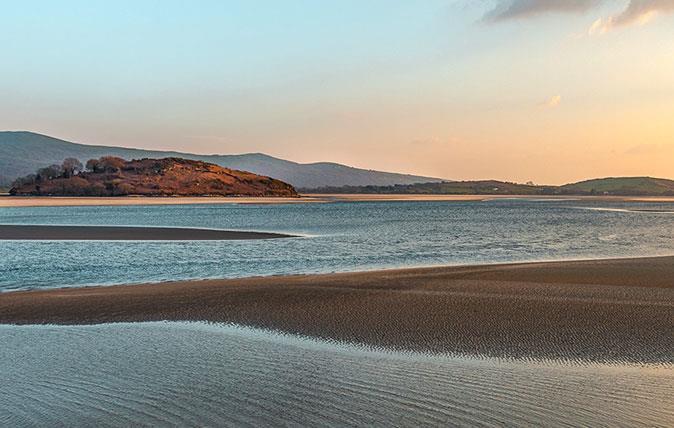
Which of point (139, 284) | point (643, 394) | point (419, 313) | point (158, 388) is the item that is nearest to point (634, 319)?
point (419, 313)

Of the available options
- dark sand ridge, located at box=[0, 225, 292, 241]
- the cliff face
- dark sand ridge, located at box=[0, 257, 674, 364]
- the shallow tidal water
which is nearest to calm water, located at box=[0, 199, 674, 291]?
dark sand ridge, located at box=[0, 257, 674, 364]

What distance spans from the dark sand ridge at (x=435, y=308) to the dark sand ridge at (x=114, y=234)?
18028 mm

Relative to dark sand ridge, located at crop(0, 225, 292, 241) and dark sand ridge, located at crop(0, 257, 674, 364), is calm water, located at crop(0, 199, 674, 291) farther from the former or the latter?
dark sand ridge, located at crop(0, 225, 292, 241)

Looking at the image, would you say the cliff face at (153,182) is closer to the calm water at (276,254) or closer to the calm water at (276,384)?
the calm water at (276,254)

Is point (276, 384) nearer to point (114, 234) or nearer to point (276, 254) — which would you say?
point (276, 254)

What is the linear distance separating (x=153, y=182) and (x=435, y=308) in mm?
150836

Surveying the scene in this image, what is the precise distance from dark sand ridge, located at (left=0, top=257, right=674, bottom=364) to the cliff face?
134191mm

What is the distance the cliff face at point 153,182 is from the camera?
5610 inches

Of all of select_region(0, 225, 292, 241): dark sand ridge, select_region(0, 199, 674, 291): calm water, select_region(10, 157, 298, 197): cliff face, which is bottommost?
select_region(0, 225, 292, 241): dark sand ridge

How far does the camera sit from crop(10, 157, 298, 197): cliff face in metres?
142

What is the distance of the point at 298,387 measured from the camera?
7.77 metres

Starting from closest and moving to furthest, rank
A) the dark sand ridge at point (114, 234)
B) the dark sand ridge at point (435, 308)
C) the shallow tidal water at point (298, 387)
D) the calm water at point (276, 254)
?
the shallow tidal water at point (298, 387) → the dark sand ridge at point (435, 308) → the calm water at point (276, 254) → the dark sand ridge at point (114, 234)

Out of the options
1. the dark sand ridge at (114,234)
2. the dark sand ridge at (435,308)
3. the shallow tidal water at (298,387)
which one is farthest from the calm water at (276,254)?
the shallow tidal water at (298,387)

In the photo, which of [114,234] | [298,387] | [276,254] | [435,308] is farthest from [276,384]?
[114,234]
